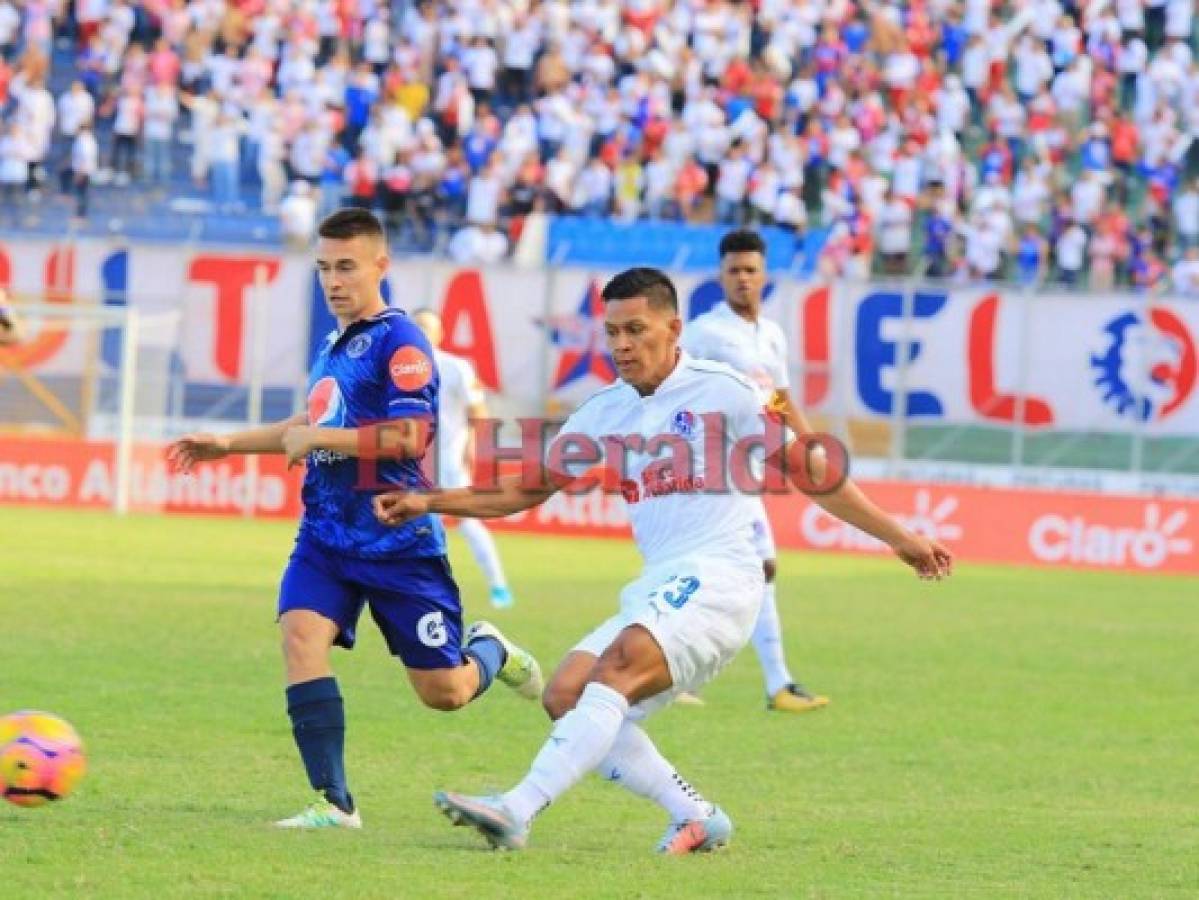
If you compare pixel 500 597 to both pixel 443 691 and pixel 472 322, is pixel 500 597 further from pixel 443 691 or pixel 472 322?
pixel 472 322

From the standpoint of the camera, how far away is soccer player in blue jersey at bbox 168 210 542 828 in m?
9.41

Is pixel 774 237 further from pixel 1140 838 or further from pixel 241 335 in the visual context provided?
pixel 1140 838

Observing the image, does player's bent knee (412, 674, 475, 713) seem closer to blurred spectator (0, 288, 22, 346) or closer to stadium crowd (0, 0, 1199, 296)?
blurred spectator (0, 288, 22, 346)

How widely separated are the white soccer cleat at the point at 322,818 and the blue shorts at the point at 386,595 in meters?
0.66

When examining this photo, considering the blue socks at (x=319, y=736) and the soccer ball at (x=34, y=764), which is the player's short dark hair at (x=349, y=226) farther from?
Result: the soccer ball at (x=34, y=764)

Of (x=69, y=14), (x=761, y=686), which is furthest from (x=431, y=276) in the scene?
(x=761, y=686)

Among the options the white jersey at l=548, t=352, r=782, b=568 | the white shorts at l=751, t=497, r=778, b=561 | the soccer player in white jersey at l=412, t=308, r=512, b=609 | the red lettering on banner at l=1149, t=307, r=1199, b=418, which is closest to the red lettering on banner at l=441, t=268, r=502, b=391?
the red lettering on banner at l=1149, t=307, r=1199, b=418

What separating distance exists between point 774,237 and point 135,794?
25.3 m

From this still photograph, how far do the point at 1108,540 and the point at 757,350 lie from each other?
14.8 metres

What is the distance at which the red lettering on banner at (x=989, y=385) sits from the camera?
2928 cm

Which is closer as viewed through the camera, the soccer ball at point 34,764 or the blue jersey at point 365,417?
the soccer ball at point 34,764

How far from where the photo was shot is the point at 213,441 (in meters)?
9.31

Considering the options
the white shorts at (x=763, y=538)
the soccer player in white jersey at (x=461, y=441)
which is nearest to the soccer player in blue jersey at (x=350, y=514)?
the white shorts at (x=763, y=538)

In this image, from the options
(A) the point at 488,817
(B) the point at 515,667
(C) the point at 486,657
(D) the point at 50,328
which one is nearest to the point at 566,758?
(A) the point at 488,817
